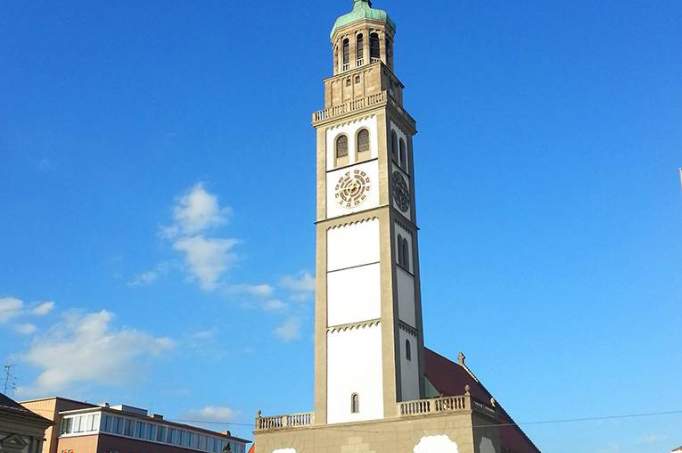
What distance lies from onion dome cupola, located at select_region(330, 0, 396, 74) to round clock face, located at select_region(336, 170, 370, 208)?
29.0ft

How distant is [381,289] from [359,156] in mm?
9441

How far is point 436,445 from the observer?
132ft

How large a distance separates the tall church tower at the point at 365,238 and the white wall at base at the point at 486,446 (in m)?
4.86

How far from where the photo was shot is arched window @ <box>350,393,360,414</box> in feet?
144

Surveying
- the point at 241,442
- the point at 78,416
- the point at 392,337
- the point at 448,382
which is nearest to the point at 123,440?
the point at 78,416

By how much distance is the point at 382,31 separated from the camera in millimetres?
54500

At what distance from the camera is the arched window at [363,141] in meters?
49.9

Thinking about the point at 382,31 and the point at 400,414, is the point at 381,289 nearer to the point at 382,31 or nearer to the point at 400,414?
the point at 400,414

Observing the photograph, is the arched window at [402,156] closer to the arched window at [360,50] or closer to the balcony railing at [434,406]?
the arched window at [360,50]

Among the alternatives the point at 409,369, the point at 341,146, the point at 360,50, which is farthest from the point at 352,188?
the point at 409,369

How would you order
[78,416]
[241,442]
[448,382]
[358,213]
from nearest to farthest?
[358,213] < [448,382] < [78,416] < [241,442]

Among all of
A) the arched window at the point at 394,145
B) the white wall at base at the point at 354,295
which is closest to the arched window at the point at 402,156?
the arched window at the point at 394,145

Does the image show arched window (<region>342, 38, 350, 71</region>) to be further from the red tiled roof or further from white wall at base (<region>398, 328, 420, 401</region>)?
the red tiled roof

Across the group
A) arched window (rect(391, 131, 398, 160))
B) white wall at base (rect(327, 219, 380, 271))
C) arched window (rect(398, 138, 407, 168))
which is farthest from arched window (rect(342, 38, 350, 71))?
white wall at base (rect(327, 219, 380, 271))
